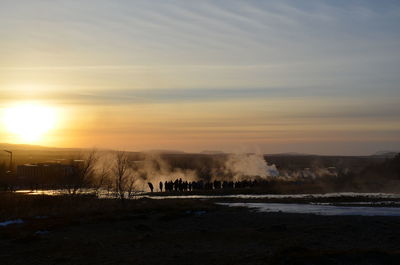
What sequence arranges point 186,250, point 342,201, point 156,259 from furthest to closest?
point 342,201, point 186,250, point 156,259

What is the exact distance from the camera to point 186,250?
21.7 m

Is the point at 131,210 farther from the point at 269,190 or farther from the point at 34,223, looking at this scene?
the point at 269,190

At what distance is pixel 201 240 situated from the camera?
24.7 m

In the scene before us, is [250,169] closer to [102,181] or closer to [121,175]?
[102,181]

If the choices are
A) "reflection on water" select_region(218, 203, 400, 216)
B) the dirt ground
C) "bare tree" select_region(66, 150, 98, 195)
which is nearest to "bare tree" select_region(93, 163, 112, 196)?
"bare tree" select_region(66, 150, 98, 195)

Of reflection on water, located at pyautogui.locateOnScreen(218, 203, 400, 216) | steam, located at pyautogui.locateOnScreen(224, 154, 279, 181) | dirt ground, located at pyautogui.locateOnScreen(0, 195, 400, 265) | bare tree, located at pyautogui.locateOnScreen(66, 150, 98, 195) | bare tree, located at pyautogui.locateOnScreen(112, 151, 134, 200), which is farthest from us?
steam, located at pyautogui.locateOnScreen(224, 154, 279, 181)

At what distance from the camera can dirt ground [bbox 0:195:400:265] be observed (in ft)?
62.2

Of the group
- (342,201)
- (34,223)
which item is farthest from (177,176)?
(34,223)

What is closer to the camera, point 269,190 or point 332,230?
point 332,230

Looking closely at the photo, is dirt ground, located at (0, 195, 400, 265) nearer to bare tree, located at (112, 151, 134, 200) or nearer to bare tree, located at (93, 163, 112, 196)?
bare tree, located at (112, 151, 134, 200)

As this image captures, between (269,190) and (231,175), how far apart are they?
111 feet

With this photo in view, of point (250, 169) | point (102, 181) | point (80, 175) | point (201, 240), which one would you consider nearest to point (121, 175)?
point (80, 175)

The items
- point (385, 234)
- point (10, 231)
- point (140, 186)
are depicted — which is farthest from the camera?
point (140, 186)

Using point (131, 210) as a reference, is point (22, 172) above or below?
above
